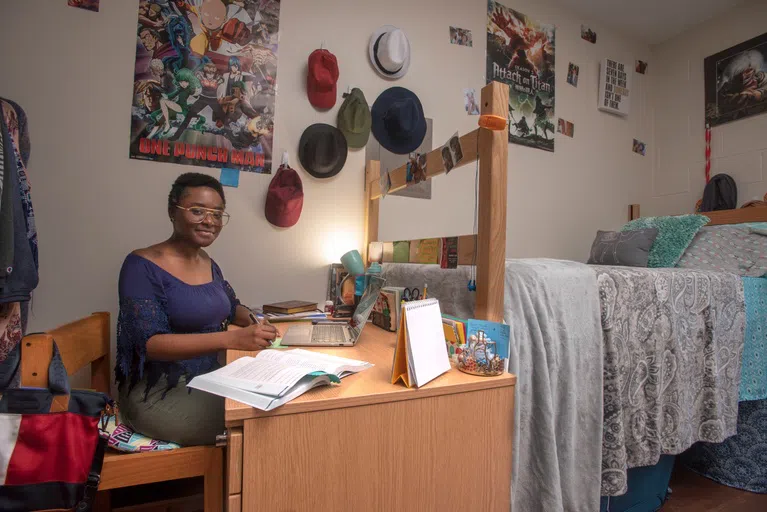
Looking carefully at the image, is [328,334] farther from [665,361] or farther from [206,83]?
[206,83]

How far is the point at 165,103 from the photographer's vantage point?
1.79m

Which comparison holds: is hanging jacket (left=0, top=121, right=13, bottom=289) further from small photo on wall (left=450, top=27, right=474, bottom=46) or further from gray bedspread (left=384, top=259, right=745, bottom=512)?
small photo on wall (left=450, top=27, right=474, bottom=46)

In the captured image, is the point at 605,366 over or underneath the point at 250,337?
underneath

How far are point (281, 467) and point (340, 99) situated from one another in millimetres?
1877

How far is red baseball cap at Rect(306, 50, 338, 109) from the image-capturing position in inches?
78.3

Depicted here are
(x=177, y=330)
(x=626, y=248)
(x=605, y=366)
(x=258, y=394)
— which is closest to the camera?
(x=258, y=394)

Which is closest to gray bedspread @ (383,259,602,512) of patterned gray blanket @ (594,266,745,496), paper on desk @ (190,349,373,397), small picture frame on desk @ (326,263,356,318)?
patterned gray blanket @ (594,266,745,496)

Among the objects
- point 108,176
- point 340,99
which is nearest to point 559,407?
point 340,99

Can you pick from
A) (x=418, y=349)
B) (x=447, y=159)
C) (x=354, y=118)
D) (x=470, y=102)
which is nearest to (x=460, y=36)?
(x=470, y=102)

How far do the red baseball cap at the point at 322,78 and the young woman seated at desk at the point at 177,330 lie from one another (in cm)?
95

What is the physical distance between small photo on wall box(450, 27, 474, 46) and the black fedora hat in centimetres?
101

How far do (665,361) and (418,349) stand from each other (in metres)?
1.09

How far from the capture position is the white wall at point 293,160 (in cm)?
164

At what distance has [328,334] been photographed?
51.2 inches
